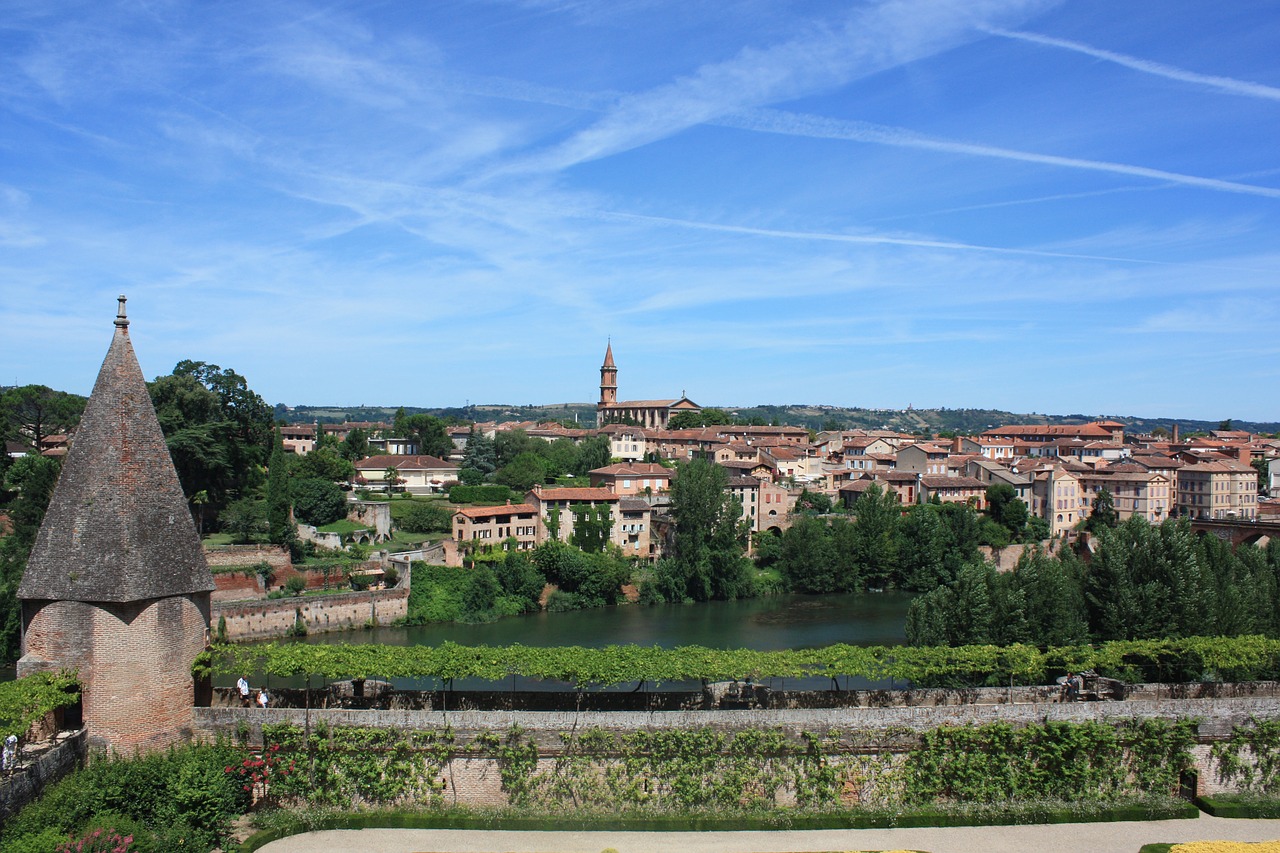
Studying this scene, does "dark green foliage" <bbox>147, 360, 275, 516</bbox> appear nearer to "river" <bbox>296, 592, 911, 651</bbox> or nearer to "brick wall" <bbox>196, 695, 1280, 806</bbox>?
"river" <bbox>296, 592, 911, 651</bbox>

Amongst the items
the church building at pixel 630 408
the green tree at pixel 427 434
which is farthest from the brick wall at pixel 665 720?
the church building at pixel 630 408

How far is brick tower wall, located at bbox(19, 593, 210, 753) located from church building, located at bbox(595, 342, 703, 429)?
10376cm

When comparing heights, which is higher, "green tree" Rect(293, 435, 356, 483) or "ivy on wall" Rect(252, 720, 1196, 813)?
"green tree" Rect(293, 435, 356, 483)

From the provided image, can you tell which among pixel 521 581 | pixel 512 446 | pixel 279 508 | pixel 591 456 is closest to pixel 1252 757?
pixel 521 581

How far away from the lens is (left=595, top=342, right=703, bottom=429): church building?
4845 inches

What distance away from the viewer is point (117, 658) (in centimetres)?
1669

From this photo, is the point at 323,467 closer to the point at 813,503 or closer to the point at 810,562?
the point at 810,562

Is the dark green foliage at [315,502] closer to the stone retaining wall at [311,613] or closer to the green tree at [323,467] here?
the green tree at [323,467]

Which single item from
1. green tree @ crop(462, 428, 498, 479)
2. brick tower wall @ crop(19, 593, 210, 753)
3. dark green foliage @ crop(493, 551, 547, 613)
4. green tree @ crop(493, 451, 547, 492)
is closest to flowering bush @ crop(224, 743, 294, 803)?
brick tower wall @ crop(19, 593, 210, 753)

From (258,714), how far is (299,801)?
1869mm

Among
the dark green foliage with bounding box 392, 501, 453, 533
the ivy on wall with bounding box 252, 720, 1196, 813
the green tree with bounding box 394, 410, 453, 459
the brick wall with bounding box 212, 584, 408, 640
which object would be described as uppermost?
the green tree with bounding box 394, 410, 453, 459

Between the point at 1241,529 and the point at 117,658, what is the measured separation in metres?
65.6

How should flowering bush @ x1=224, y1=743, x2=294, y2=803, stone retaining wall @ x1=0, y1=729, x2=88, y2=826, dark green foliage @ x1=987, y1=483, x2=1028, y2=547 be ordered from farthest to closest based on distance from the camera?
dark green foliage @ x1=987, y1=483, x2=1028, y2=547, flowering bush @ x1=224, y1=743, x2=294, y2=803, stone retaining wall @ x1=0, y1=729, x2=88, y2=826

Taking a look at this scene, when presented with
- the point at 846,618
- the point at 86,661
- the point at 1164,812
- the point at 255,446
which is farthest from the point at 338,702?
the point at 255,446
